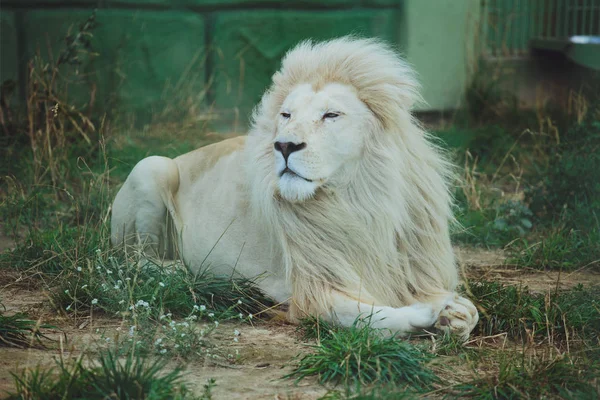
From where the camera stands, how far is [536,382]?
313cm

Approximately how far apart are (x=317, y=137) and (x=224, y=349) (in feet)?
3.23

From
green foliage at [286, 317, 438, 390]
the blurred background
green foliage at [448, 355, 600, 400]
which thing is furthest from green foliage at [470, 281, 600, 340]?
the blurred background

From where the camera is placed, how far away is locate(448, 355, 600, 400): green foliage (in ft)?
10.1

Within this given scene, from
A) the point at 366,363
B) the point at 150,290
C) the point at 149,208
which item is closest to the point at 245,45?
the point at 149,208

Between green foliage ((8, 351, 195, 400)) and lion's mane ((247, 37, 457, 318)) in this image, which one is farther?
lion's mane ((247, 37, 457, 318))

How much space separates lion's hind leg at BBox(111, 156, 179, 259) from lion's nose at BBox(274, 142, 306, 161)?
125 cm

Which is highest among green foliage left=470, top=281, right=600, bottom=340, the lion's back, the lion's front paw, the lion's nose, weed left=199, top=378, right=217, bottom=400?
the lion's nose

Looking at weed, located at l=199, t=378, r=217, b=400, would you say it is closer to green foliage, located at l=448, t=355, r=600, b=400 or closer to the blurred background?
green foliage, located at l=448, t=355, r=600, b=400

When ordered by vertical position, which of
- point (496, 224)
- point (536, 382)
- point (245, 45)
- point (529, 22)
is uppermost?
point (529, 22)

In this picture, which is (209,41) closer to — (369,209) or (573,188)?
(573,188)

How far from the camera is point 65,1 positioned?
7551mm

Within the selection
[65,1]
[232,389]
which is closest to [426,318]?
[232,389]

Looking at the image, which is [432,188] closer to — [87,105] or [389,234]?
[389,234]

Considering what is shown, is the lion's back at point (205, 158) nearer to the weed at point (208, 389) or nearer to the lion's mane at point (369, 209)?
the lion's mane at point (369, 209)
